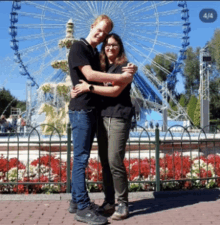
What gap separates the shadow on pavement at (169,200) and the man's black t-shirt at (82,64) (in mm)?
1209

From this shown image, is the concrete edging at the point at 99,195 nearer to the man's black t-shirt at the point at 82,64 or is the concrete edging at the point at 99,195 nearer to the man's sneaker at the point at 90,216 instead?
the man's sneaker at the point at 90,216

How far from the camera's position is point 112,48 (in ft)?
10.3

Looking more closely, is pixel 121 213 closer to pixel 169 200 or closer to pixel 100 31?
pixel 169 200

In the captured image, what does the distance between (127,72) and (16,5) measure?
14304mm

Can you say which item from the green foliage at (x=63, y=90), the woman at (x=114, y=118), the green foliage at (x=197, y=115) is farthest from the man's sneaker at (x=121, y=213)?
the green foliage at (x=197, y=115)

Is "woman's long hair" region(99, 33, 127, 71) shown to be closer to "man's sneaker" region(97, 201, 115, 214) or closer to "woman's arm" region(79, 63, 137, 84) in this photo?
"woman's arm" region(79, 63, 137, 84)

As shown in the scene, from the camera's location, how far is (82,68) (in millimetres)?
3008

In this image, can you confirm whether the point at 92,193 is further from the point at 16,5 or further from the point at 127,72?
the point at 16,5

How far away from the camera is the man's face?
309 cm

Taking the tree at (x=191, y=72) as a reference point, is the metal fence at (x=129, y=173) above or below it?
below

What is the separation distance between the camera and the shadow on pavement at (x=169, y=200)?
358 centimetres

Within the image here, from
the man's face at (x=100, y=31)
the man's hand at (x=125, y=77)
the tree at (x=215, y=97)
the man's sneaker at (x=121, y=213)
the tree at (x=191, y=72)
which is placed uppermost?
the tree at (x=191, y=72)

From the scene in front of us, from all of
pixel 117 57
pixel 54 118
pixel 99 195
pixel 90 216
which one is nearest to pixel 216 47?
pixel 54 118

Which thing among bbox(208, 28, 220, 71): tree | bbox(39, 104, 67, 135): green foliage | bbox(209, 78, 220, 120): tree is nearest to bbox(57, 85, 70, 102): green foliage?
bbox(39, 104, 67, 135): green foliage
